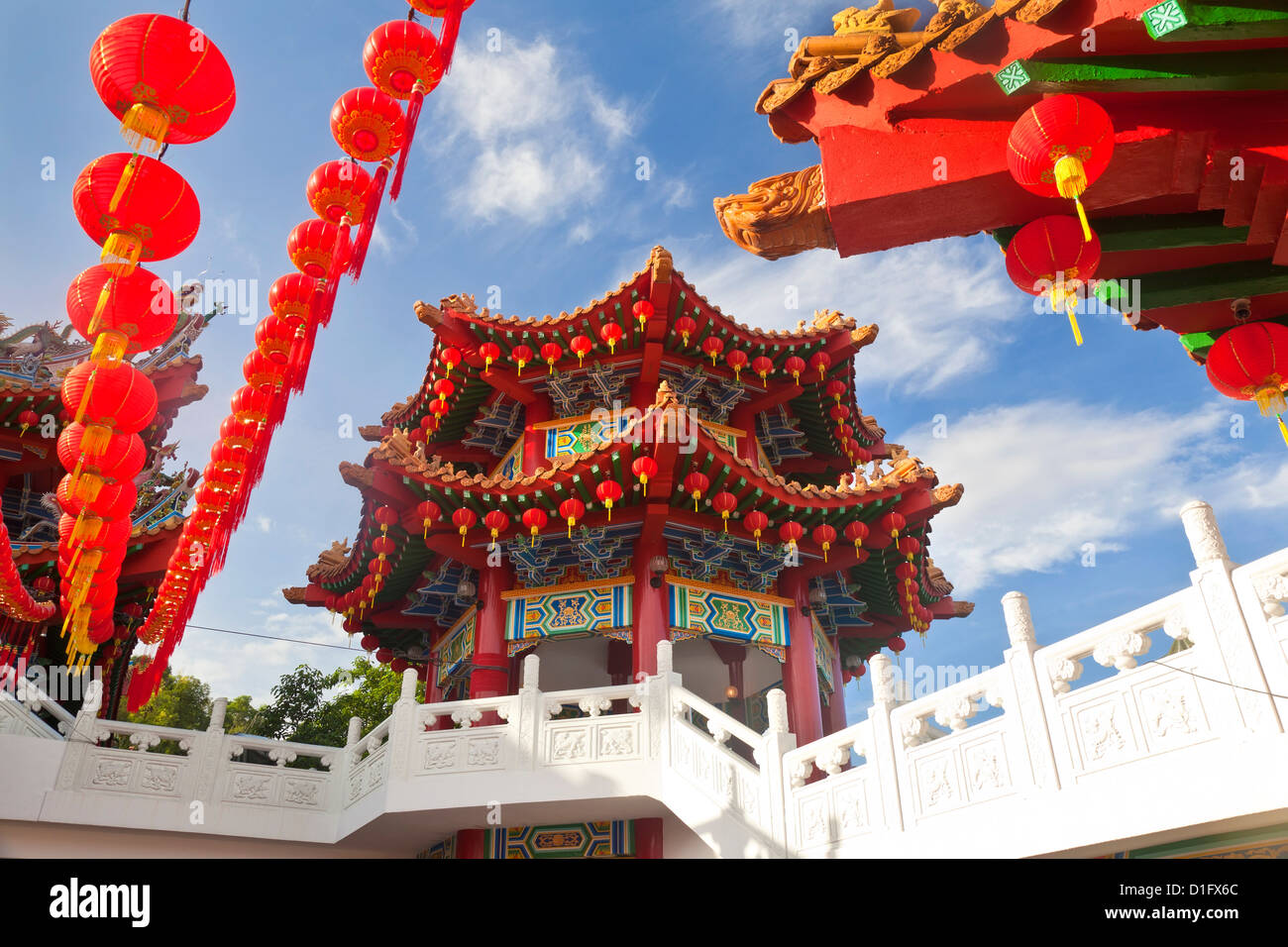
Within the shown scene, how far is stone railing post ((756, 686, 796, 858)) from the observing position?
21.7ft

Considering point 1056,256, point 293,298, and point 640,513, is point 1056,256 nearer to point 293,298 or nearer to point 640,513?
point 293,298

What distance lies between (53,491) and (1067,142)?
14533 mm

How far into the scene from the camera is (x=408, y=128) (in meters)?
5.62

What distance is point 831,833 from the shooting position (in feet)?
20.4

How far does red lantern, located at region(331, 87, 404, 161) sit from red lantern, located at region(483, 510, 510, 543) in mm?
4471

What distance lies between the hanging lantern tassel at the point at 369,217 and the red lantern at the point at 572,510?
3991 millimetres

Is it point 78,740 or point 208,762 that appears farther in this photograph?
point 208,762

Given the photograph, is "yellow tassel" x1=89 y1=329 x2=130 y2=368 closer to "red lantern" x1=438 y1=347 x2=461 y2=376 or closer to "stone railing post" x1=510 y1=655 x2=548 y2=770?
"stone railing post" x1=510 y1=655 x2=548 y2=770

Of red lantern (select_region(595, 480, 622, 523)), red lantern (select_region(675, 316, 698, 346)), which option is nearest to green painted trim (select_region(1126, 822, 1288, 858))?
red lantern (select_region(595, 480, 622, 523))

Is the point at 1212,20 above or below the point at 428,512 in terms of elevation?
below

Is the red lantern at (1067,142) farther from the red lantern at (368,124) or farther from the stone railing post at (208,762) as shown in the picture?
the stone railing post at (208,762)

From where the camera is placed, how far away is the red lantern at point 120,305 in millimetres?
5047

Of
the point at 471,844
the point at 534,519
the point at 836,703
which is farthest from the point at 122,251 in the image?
the point at 836,703

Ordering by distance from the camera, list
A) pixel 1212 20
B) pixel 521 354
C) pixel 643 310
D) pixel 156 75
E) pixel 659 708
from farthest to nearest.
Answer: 1. pixel 521 354
2. pixel 643 310
3. pixel 659 708
4. pixel 156 75
5. pixel 1212 20
